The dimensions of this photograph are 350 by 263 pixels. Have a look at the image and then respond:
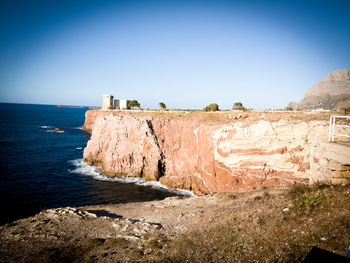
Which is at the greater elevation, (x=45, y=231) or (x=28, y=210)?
(x=45, y=231)

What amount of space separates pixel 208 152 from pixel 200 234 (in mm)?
15162

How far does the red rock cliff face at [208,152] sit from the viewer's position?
19469 millimetres

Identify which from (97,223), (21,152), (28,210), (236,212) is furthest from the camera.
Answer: (21,152)

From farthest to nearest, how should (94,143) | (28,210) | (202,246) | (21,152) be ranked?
(21,152)
(94,143)
(28,210)
(202,246)

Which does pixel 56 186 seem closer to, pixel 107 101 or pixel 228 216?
pixel 228 216

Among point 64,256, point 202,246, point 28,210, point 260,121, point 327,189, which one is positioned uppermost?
point 260,121

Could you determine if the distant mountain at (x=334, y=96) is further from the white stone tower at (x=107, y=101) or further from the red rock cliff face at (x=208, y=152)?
the white stone tower at (x=107, y=101)

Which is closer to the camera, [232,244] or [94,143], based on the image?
[232,244]

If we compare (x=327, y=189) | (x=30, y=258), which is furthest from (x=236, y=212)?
(x=30, y=258)

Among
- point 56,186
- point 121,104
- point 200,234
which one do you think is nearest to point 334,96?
point 200,234

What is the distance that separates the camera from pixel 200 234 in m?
11.0

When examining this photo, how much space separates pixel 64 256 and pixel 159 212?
342 inches

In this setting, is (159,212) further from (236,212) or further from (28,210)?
(28,210)

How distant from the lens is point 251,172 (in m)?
21.6
